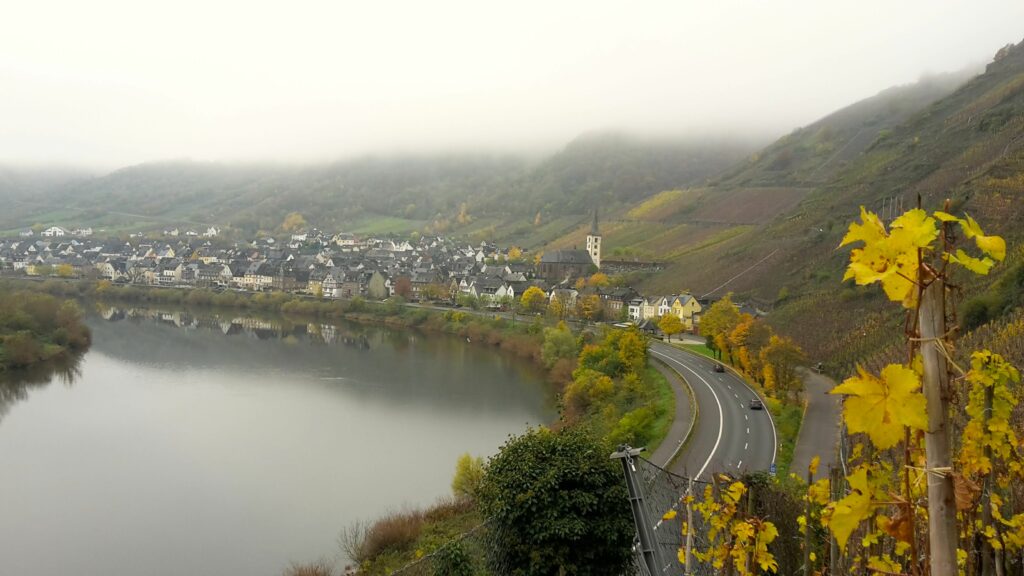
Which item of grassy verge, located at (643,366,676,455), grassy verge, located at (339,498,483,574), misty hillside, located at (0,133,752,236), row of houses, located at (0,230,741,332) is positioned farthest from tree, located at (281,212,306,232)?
grassy verge, located at (339,498,483,574)

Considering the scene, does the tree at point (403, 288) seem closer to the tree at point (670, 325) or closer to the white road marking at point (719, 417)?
the tree at point (670, 325)

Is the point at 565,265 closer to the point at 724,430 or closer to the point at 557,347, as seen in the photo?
the point at 557,347

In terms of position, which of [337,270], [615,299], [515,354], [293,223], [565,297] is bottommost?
[515,354]

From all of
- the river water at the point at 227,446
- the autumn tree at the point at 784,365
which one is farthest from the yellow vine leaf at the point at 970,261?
the autumn tree at the point at 784,365

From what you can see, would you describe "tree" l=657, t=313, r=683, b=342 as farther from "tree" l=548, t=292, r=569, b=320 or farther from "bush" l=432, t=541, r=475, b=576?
"bush" l=432, t=541, r=475, b=576

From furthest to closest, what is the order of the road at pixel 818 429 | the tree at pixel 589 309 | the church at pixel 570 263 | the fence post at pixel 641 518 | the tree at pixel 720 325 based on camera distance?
the church at pixel 570 263 → the tree at pixel 589 309 → the tree at pixel 720 325 → the road at pixel 818 429 → the fence post at pixel 641 518

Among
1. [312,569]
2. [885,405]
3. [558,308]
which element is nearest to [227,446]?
[312,569]
